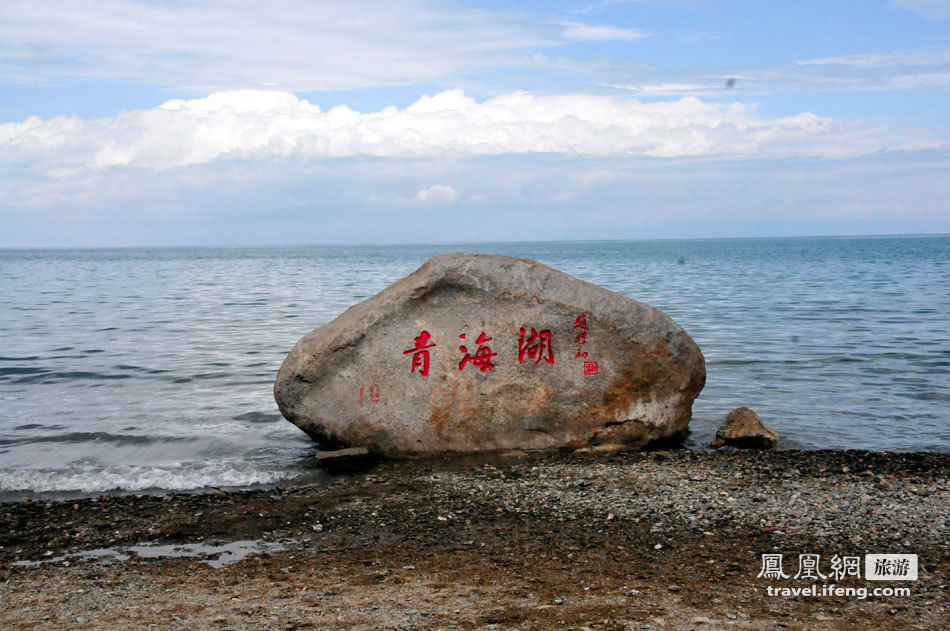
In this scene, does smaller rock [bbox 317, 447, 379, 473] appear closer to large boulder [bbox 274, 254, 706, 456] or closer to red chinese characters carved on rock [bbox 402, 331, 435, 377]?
large boulder [bbox 274, 254, 706, 456]

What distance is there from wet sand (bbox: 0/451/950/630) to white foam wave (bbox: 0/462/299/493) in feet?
2.56

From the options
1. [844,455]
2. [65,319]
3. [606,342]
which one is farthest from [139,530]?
[65,319]

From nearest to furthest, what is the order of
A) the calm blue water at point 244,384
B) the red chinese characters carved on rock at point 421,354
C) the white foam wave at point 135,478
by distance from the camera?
1. the white foam wave at point 135,478
2. the red chinese characters carved on rock at point 421,354
3. the calm blue water at point 244,384

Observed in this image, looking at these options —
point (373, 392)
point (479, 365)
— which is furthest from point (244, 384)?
point (479, 365)

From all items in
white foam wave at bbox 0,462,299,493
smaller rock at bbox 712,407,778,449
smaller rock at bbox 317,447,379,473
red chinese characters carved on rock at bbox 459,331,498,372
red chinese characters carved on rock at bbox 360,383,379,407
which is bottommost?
white foam wave at bbox 0,462,299,493

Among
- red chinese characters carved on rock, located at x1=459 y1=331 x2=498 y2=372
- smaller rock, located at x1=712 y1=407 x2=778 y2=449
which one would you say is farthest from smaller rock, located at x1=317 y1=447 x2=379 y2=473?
smaller rock, located at x1=712 y1=407 x2=778 y2=449

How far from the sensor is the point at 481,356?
32.2 feet

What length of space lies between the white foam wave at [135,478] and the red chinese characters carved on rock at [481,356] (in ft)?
8.02

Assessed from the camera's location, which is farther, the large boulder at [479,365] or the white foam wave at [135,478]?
the large boulder at [479,365]

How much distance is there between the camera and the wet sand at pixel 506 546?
5.16 meters

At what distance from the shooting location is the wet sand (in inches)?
203

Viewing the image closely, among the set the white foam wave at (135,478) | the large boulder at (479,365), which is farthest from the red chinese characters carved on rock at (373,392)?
the white foam wave at (135,478)

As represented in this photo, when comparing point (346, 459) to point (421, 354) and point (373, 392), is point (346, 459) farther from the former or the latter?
point (421, 354)

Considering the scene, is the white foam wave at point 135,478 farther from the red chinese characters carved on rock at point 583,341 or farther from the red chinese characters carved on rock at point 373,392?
the red chinese characters carved on rock at point 583,341
